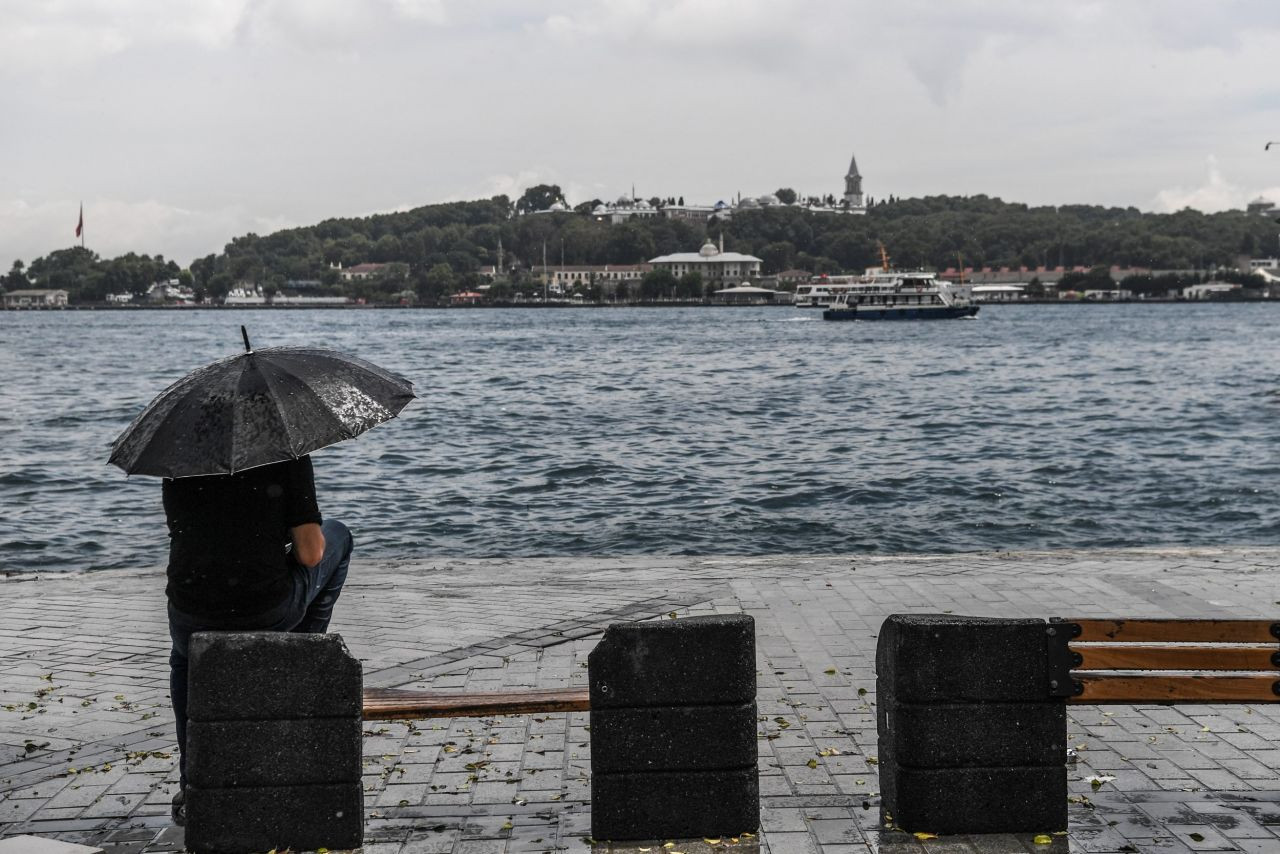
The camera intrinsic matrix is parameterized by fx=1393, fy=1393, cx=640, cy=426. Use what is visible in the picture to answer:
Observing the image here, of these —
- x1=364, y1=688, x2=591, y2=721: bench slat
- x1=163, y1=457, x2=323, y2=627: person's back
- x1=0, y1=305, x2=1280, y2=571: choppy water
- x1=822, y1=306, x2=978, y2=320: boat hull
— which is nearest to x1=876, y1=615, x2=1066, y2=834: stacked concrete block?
x1=364, y1=688, x2=591, y2=721: bench slat

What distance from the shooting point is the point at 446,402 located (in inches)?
1613

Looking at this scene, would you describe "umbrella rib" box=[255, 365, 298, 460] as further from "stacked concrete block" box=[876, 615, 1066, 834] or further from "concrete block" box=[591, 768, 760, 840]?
"stacked concrete block" box=[876, 615, 1066, 834]

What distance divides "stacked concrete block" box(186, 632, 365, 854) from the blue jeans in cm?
A: 25

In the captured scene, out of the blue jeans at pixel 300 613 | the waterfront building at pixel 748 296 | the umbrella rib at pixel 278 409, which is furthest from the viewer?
the waterfront building at pixel 748 296

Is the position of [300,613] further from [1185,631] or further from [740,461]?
[740,461]

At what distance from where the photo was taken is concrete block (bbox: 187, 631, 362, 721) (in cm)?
464

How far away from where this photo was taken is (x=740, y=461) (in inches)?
966

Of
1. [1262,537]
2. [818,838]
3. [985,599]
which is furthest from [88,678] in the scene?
[1262,537]

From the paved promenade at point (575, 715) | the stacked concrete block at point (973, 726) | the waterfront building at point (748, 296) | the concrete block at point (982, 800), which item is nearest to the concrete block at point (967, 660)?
the stacked concrete block at point (973, 726)

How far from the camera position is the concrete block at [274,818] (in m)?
4.74

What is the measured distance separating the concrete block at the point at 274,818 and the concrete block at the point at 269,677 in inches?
10.9

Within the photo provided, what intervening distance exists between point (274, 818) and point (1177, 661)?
3184mm

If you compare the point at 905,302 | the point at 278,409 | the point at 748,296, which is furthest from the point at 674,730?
the point at 748,296

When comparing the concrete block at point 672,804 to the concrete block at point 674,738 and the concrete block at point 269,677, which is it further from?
the concrete block at point 269,677
